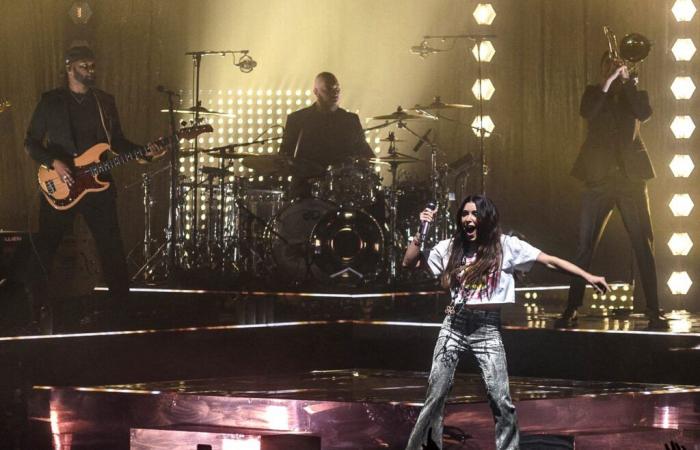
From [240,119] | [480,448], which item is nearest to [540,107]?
[240,119]

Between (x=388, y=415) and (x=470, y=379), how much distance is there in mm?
2075

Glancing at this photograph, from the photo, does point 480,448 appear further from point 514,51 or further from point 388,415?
point 514,51

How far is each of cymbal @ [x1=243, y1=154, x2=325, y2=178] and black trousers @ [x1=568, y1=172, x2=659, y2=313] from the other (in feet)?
9.98

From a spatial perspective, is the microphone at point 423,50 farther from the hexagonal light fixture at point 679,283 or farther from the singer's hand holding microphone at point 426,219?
the singer's hand holding microphone at point 426,219

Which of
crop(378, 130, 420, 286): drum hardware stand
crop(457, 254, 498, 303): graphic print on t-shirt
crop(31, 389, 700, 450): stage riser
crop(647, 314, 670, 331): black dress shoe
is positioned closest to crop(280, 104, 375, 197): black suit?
crop(378, 130, 420, 286): drum hardware stand

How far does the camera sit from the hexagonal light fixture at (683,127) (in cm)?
1124

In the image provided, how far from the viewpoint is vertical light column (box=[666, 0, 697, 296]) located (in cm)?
1116

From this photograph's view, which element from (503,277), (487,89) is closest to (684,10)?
(487,89)

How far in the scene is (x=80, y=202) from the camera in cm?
901

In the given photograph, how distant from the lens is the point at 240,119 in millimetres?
14180

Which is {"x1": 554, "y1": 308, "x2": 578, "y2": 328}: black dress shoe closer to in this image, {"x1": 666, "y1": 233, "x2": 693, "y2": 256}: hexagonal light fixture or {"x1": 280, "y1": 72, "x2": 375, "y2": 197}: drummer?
{"x1": 666, "y1": 233, "x2": 693, "y2": 256}: hexagonal light fixture

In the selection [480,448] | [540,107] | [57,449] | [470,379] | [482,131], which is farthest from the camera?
[540,107]

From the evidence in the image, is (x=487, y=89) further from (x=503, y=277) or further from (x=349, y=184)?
(x=503, y=277)

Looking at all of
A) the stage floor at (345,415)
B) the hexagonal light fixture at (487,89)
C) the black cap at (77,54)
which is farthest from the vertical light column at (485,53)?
the stage floor at (345,415)
